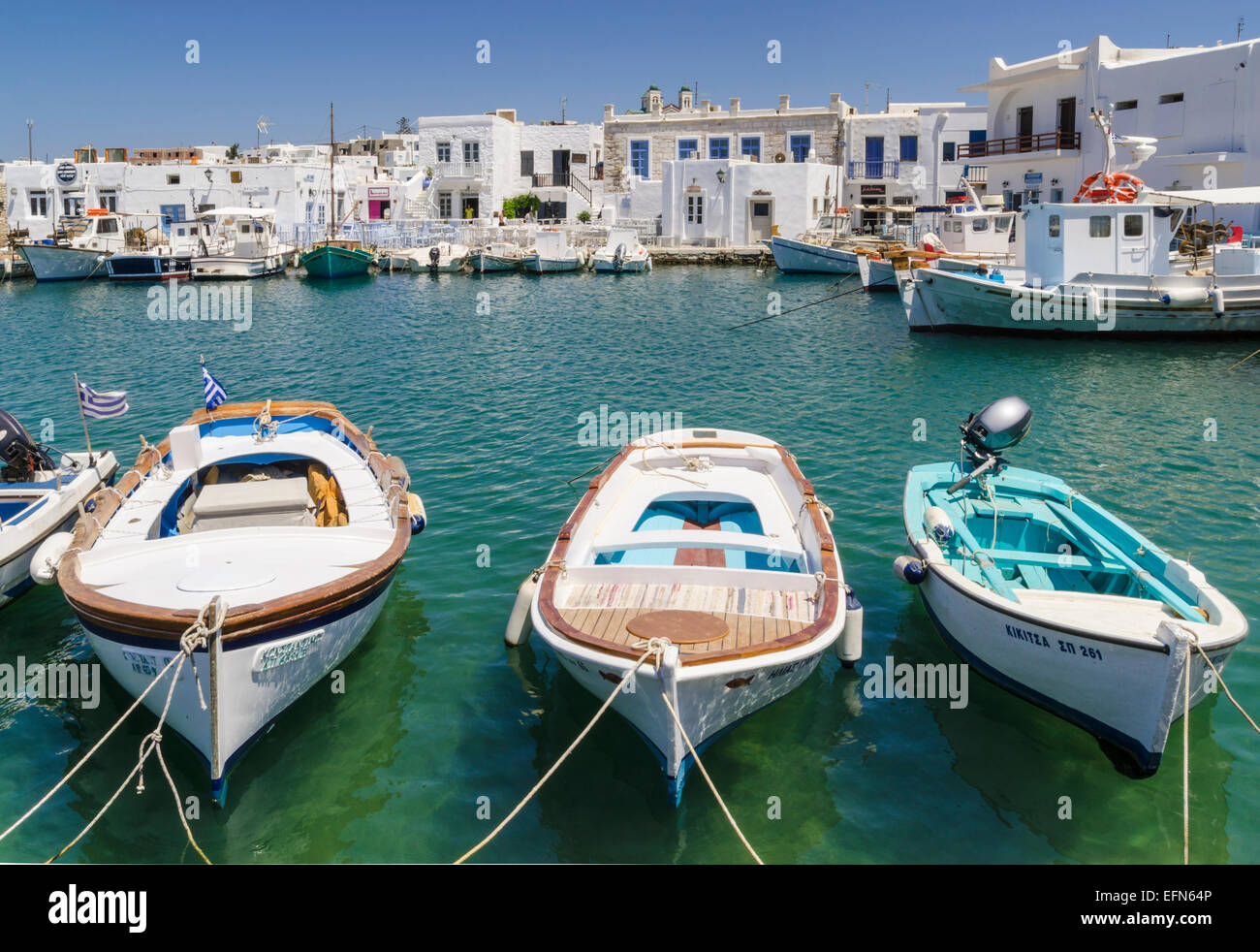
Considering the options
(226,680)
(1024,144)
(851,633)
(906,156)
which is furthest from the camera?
(906,156)

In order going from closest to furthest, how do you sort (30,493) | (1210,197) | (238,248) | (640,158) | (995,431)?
(995,431)
(30,493)
(1210,197)
(238,248)
(640,158)

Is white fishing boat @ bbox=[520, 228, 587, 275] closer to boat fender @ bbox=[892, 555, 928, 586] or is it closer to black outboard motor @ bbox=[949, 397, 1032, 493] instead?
black outboard motor @ bbox=[949, 397, 1032, 493]

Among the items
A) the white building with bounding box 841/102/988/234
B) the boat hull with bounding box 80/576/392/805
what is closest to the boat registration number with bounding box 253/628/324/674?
the boat hull with bounding box 80/576/392/805

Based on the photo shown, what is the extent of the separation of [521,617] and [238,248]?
162ft

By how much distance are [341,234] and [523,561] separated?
2143 inches

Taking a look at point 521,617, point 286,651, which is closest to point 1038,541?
point 521,617

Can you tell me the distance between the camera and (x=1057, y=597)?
25.7 feet

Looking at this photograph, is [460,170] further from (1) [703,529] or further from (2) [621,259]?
(1) [703,529]

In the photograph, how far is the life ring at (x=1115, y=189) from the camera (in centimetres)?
2792

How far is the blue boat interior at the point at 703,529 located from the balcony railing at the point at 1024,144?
39.0 meters

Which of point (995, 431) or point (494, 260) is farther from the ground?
point (494, 260)

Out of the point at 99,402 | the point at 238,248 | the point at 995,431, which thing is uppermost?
the point at 238,248
